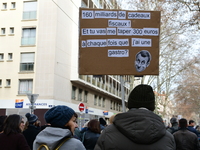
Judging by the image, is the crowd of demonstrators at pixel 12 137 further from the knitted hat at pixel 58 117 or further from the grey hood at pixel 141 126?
the grey hood at pixel 141 126

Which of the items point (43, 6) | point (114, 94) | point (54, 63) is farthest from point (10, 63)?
point (114, 94)

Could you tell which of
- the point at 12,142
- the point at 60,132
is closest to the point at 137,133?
the point at 60,132

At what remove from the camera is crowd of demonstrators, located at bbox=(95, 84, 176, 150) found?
2.36m

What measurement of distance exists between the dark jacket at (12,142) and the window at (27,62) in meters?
26.1

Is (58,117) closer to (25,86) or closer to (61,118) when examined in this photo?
(61,118)

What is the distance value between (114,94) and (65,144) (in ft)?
156

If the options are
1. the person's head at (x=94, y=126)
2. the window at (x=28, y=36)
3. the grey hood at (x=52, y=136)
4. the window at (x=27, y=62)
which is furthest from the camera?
the window at (x=28, y=36)

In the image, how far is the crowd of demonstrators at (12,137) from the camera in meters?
4.03

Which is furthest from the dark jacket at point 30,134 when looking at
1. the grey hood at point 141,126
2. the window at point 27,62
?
the window at point 27,62

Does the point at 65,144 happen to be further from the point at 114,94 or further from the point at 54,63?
the point at 114,94

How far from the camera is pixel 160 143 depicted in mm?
2439

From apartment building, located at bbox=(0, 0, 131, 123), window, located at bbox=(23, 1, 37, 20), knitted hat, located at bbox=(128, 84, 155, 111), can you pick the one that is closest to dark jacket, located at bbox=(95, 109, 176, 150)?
knitted hat, located at bbox=(128, 84, 155, 111)

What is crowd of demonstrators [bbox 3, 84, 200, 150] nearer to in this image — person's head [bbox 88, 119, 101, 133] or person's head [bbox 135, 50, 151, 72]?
person's head [bbox 88, 119, 101, 133]

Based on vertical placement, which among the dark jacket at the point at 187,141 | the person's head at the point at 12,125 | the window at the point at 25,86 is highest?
the window at the point at 25,86
